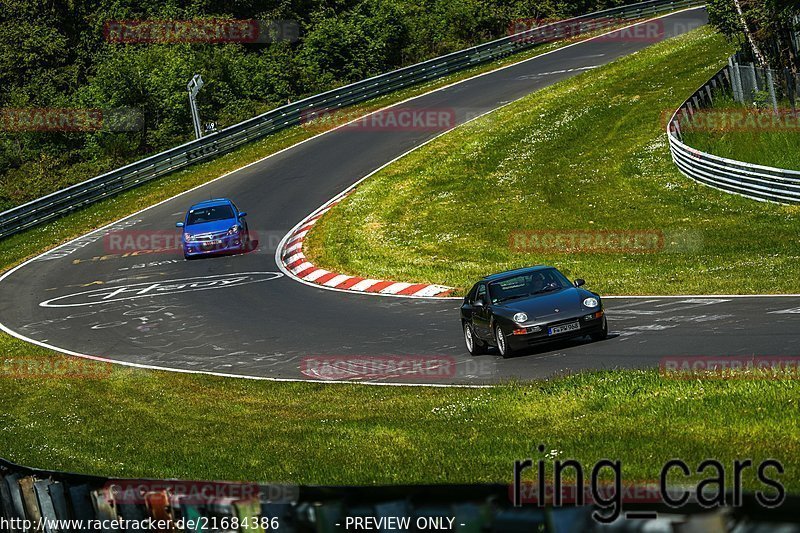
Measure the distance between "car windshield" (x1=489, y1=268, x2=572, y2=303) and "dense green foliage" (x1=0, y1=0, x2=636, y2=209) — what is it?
33.7m

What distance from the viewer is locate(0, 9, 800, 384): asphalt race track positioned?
16266mm

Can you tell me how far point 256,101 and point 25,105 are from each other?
13.2 m

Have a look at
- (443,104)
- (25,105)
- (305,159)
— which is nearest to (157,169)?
(305,159)

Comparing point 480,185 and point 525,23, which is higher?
point 525,23

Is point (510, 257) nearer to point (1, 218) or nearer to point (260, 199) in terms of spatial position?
point (260, 199)

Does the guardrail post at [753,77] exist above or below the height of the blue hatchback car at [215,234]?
above

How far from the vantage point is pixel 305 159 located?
43.6 m

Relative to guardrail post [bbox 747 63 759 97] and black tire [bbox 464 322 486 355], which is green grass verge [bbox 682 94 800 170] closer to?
guardrail post [bbox 747 63 759 97]

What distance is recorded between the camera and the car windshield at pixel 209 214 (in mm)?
33375

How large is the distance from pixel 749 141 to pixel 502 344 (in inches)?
713
